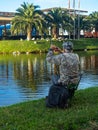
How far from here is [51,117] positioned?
29.6 ft

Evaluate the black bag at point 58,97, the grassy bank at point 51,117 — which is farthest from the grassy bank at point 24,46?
the black bag at point 58,97

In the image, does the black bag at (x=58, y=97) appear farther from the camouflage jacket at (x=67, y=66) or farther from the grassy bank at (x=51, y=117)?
the camouflage jacket at (x=67, y=66)

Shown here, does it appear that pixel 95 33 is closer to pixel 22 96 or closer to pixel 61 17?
pixel 61 17

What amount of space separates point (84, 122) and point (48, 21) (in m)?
79.7

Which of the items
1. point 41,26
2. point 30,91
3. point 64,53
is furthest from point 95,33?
point 64,53

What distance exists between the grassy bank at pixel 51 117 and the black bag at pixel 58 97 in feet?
0.61

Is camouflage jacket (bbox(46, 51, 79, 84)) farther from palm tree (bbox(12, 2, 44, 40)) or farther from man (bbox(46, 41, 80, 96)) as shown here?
palm tree (bbox(12, 2, 44, 40))

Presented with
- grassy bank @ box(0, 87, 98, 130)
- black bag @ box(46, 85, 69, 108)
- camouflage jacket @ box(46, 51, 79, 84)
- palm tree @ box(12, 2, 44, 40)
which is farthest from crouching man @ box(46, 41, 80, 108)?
palm tree @ box(12, 2, 44, 40)

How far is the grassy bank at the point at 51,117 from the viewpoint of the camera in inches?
324

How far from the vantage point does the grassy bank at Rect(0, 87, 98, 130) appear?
8.22 metres

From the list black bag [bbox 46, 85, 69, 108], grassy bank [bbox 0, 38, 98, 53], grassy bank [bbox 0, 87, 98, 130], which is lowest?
grassy bank [bbox 0, 38, 98, 53]

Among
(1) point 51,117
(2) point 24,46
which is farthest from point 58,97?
(2) point 24,46

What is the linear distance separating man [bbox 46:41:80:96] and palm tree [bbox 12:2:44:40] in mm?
67534

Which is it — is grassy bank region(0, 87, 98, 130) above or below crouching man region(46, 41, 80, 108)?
below
